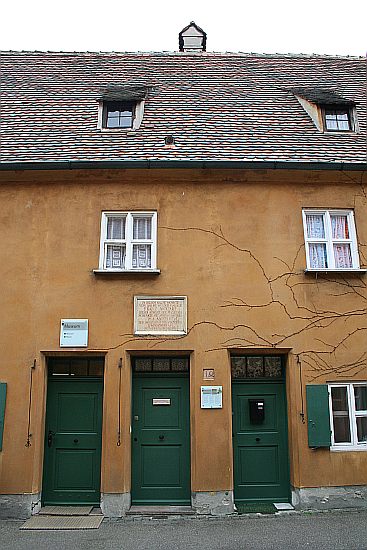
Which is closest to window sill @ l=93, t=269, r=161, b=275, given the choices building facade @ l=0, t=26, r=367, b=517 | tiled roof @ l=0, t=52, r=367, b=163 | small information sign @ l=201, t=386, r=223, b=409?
building facade @ l=0, t=26, r=367, b=517

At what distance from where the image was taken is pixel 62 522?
8.66m

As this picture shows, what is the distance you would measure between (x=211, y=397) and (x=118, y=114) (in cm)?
705

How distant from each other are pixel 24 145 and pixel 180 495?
7912 mm

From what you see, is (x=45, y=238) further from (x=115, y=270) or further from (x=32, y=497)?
(x=32, y=497)

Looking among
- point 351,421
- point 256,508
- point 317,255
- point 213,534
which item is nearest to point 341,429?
point 351,421

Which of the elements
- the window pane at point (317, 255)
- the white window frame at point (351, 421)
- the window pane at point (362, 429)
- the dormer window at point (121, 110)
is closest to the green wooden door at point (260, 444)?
the white window frame at point (351, 421)

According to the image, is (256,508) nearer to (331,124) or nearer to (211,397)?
(211,397)

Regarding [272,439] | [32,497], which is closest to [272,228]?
[272,439]

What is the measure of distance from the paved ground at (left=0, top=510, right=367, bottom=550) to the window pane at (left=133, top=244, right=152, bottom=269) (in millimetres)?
4716

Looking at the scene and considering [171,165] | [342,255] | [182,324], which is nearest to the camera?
[182,324]

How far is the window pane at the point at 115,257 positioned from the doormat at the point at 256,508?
5097 millimetres

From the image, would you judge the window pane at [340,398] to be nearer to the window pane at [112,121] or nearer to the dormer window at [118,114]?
the dormer window at [118,114]

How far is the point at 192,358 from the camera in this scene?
31.8 feet

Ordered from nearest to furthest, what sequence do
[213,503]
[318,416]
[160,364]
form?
[213,503] → [318,416] → [160,364]
